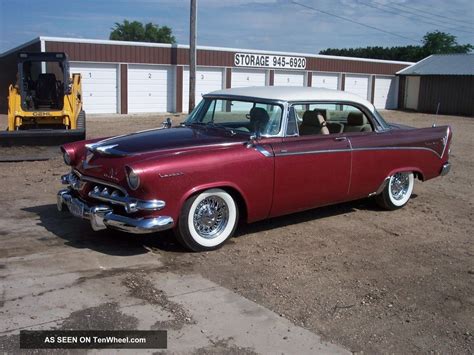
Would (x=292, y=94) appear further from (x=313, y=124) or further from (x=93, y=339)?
(x=93, y=339)

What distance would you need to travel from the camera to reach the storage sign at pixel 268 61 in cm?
2958

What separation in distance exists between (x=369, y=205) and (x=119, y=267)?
402cm

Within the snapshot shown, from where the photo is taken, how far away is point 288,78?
32.2 metres

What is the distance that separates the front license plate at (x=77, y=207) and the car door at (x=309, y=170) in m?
1.98

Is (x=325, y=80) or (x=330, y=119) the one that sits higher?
(x=325, y=80)

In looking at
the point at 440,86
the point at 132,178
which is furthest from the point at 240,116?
the point at 440,86

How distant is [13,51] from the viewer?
27406 mm

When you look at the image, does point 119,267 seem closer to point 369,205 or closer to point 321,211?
point 321,211

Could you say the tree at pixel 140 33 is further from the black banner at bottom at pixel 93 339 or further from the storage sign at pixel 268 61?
the black banner at bottom at pixel 93 339

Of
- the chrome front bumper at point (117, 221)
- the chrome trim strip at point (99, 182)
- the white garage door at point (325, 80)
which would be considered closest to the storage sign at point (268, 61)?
the white garage door at point (325, 80)

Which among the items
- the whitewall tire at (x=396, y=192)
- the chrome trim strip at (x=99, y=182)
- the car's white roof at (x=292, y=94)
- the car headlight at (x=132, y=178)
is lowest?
the whitewall tire at (x=396, y=192)

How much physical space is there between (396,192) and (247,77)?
78.3 feet

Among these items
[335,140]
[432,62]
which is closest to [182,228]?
[335,140]

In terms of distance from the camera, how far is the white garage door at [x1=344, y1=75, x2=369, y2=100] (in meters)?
35.6
